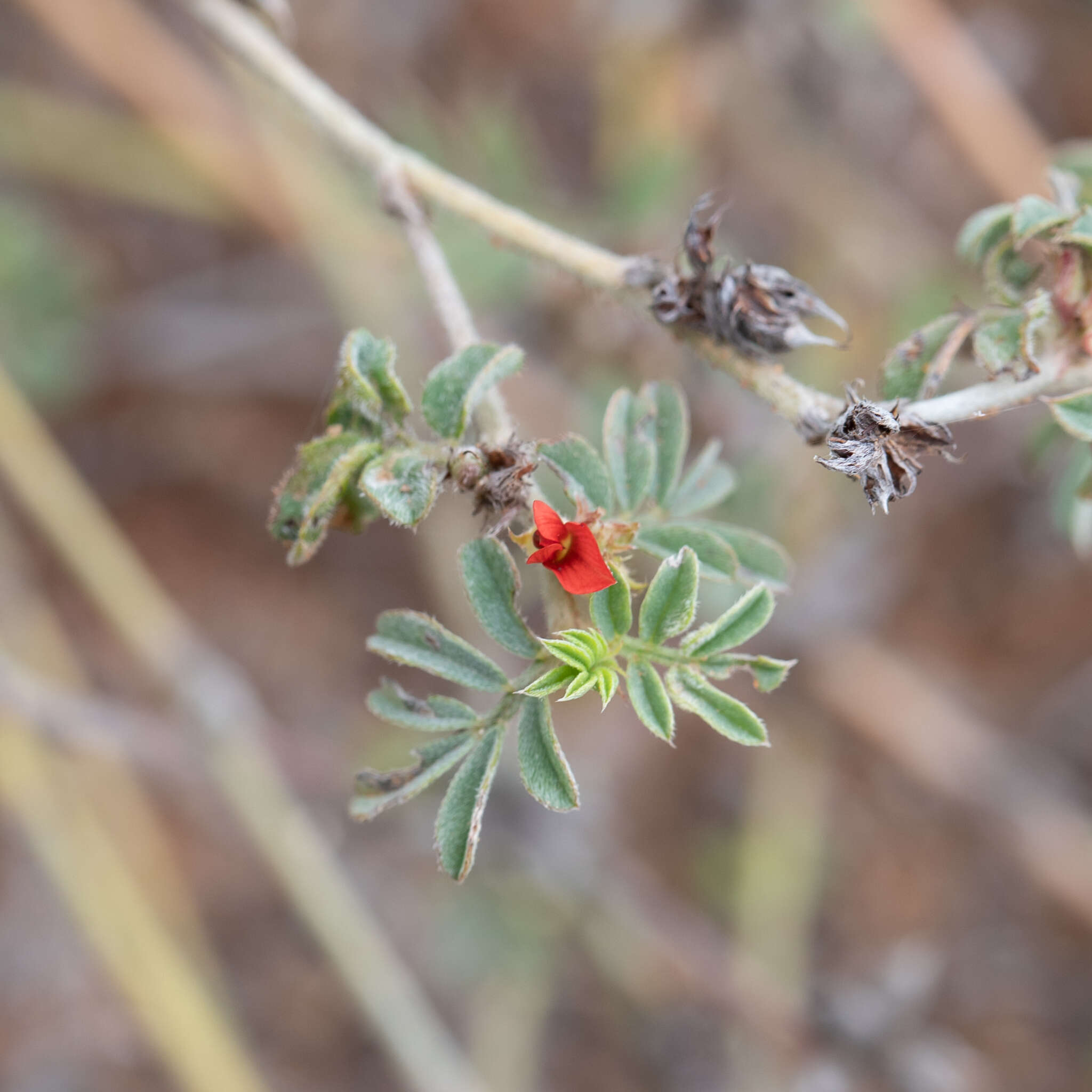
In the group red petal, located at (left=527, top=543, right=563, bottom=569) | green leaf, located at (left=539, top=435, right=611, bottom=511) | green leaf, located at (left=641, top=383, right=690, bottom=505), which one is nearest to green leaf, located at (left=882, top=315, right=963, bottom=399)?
green leaf, located at (left=641, top=383, right=690, bottom=505)

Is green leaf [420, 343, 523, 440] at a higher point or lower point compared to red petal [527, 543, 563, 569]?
higher

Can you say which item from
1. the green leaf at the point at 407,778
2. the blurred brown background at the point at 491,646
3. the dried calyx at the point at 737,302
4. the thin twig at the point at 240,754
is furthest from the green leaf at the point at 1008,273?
the thin twig at the point at 240,754

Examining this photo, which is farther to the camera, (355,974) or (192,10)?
(355,974)

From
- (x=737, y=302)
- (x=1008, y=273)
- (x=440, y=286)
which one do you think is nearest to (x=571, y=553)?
(x=737, y=302)

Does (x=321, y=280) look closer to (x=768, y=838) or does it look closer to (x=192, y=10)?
(x=192, y=10)

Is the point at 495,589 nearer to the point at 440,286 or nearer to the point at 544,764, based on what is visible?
the point at 544,764

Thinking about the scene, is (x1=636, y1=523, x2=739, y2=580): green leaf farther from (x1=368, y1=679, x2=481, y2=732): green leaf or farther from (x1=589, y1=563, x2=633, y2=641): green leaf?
(x1=368, y1=679, x2=481, y2=732): green leaf

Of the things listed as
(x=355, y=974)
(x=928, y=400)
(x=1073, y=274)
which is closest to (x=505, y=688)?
(x=928, y=400)
